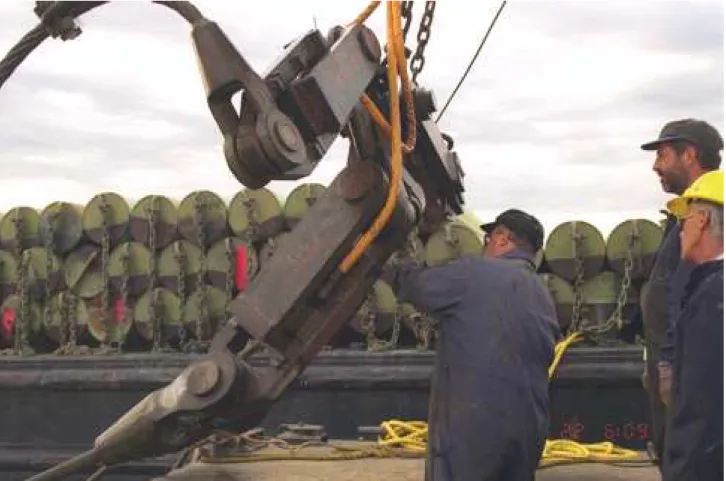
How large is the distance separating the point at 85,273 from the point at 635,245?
307 centimetres

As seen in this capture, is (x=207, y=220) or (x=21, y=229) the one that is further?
(x=21, y=229)

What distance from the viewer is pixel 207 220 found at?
570cm

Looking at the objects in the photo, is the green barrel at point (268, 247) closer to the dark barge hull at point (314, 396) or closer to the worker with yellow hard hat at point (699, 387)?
the dark barge hull at point (314, 396)

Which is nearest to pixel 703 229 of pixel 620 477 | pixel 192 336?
pixel 620 477

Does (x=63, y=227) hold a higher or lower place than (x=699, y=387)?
higher

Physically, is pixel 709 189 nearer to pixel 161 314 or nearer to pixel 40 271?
pixel 161 314

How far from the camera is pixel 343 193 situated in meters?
3.24

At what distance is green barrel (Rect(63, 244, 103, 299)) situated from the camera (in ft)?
19.1

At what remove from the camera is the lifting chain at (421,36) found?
334cm

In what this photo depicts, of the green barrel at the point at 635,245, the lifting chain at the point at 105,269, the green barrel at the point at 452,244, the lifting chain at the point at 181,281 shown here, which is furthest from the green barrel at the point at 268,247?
the green barrel at the point at 635,245

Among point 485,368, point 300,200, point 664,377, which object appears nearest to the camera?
point 485,368

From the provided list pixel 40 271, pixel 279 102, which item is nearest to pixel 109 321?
pixel 40 271

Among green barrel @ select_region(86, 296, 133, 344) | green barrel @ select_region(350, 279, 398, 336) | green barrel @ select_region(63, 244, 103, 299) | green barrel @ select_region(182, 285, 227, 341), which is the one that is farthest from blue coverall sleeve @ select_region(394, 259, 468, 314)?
green barrel @ select_region(63, 244, 103, 299)
